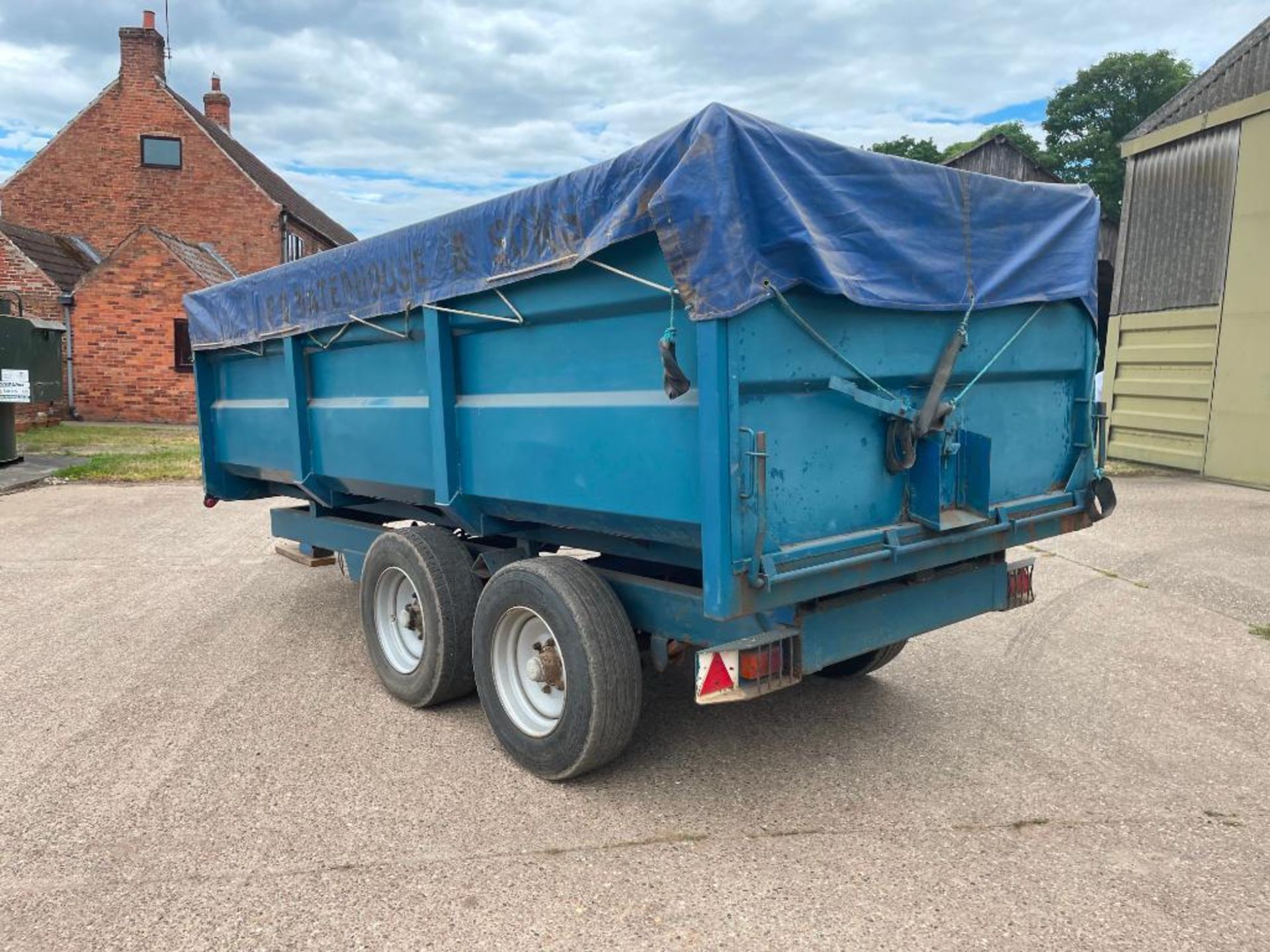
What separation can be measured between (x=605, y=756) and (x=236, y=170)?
2773 cm

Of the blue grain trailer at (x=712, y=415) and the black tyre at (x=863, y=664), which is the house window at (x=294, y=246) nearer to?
the blue grain trailer at (x=712, y=415)

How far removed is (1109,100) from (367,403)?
52725 mm

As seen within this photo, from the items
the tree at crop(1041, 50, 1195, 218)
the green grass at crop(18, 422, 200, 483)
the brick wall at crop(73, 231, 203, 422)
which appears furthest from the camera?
the tree at crop(1041, 50, 1195, 218)

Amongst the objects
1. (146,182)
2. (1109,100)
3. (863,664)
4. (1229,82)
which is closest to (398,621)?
(863,664)

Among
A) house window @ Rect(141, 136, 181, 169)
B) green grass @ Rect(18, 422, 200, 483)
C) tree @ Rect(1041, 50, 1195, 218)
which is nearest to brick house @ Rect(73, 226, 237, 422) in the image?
green grass @ Rect(18, 422, 200, 483)

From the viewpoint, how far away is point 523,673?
3963mm

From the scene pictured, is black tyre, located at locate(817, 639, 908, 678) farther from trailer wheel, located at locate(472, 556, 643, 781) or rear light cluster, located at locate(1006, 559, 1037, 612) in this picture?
trailer wheel, located at locate(472, 556, 643, 781)

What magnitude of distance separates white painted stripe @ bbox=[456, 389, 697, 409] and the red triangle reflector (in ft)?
2.94

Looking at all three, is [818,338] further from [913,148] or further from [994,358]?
[913,148]

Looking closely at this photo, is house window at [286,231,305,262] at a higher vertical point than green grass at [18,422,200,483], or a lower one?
higher

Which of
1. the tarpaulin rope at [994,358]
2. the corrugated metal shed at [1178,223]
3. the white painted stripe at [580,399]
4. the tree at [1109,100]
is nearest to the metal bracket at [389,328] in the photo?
the white painted stripe at [580,399]

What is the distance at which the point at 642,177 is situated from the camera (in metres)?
3.08

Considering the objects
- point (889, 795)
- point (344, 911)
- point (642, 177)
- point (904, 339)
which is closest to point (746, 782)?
point (889, 795)

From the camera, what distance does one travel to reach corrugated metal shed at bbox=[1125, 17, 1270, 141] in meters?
11.4
